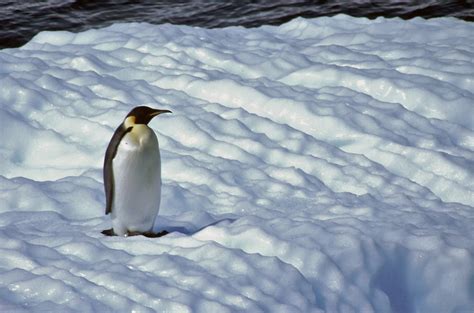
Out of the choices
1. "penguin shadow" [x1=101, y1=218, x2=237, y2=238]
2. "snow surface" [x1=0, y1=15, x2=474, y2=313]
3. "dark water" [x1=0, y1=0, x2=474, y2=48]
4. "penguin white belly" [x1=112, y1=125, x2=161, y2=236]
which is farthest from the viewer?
"dark water" [x1=0, y1=0, x2=474, y2=48]

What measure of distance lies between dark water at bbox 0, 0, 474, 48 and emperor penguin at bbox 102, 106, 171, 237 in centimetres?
512

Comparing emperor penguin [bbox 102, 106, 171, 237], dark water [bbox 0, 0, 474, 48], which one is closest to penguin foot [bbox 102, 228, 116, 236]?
emperor penguin [bbox 102, 106, 171, 237]

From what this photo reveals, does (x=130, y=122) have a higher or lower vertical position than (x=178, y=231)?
higher

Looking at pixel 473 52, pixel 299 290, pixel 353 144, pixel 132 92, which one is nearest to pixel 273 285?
pixel 299 290

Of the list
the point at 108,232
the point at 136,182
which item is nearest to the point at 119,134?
the point at 136,182

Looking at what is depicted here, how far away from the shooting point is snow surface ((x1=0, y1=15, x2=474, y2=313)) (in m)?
3.84

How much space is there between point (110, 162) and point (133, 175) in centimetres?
10

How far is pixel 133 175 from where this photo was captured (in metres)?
4.21

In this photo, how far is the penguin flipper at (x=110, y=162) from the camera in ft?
13.8

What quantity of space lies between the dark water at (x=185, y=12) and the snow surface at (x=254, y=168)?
2.40 metres

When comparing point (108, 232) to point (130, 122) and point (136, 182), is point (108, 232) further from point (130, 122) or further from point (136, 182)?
point (130, 122)

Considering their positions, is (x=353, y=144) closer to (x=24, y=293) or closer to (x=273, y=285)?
(x=273, y=285)

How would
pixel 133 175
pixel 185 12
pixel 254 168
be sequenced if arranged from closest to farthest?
pixel 133 175 → pixel 254 168 → pixel 185 12

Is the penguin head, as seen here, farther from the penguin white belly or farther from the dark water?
the dark water
